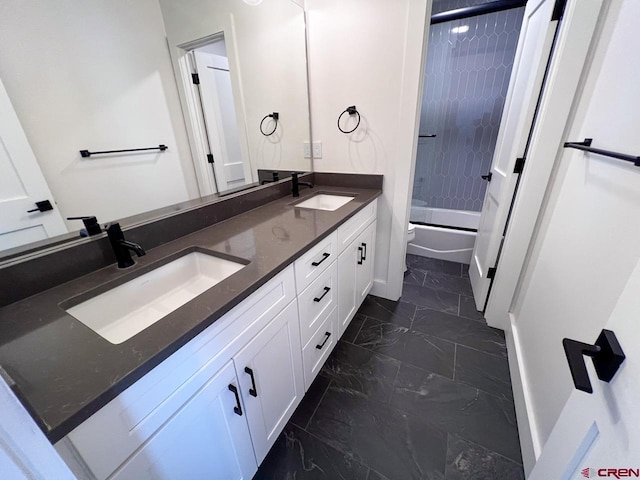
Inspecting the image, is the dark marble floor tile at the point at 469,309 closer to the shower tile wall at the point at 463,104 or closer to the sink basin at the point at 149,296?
the shower tile wall at the point at 463,104

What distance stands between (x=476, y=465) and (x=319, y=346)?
0.80 m

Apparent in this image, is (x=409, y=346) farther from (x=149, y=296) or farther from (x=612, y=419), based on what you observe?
(x=149, y=296)

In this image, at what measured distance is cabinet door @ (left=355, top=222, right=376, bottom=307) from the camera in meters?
1.72

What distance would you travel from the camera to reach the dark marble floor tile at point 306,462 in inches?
41.5

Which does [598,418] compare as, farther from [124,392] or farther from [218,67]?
[218,67]

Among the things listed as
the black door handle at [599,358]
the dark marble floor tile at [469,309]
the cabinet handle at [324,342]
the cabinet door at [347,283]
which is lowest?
the dark marble floor tile at [469,309]

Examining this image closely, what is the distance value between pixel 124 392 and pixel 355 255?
4.27 ft

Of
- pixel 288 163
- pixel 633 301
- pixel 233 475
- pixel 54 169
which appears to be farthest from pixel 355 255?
pixel 54 169

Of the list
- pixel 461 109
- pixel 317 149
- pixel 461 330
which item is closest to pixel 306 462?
pixel 461 330

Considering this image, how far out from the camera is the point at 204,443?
2.36 ft

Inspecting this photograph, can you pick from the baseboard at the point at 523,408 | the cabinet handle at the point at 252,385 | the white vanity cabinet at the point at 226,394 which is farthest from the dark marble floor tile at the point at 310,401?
the baseboard at the point at 523,408

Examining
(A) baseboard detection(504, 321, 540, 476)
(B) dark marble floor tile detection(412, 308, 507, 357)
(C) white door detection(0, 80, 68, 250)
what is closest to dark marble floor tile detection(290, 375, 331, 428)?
(B) dark marble floor tile detection(412, 308, 507, 357)

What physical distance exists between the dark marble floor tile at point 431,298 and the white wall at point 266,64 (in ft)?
4.43

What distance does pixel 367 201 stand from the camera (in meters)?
1.60
